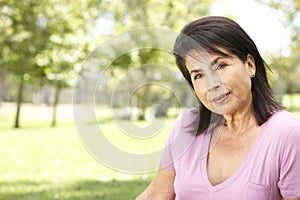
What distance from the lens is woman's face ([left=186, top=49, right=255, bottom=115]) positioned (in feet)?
5.43

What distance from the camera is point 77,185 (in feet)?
15.1

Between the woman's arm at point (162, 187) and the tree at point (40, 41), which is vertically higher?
the tree at point (40, 41)

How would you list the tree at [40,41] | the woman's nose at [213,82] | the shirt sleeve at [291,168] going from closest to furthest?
1. the shirt sleeve at [291,168]
2. the woman's nose at [213,82]
3. the tree at [40,41]

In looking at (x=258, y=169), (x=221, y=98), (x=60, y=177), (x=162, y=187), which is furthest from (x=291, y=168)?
(x=60, y=177)

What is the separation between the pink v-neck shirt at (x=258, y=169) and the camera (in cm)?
158

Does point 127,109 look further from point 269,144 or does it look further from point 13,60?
point 13,60

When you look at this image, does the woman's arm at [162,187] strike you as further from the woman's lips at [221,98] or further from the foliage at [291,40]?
the foliage at [291,40]

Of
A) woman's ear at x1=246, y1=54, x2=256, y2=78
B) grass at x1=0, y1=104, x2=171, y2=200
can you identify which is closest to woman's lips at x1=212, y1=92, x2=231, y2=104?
woman's ear at x1=246, y1=54, x2=256, y2=78

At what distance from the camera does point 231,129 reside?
1857 mm

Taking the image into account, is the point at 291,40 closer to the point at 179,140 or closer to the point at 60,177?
the point at 60,177

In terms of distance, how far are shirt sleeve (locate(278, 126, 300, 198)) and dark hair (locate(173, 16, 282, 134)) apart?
168 mm

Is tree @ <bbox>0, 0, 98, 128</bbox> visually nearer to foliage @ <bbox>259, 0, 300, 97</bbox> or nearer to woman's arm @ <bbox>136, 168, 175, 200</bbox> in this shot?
foliage @ <bbox>259, 0, 300, 97</bbox>

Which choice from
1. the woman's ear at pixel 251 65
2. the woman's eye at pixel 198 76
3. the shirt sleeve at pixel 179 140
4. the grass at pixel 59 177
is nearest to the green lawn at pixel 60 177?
the grass at pixel 59 177

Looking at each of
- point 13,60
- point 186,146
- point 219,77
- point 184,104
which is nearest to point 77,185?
point 184,104
